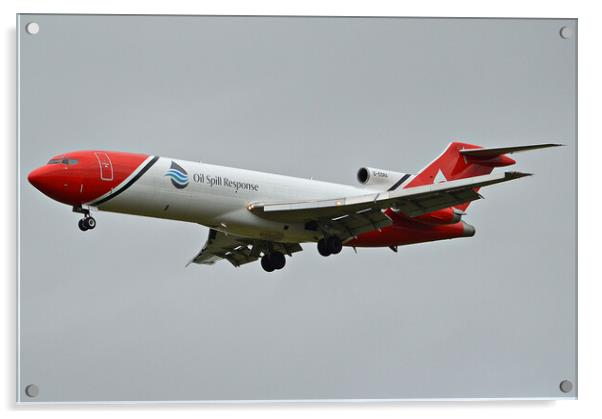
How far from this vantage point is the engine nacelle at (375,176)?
75.7ft

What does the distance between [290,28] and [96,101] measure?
3537mm

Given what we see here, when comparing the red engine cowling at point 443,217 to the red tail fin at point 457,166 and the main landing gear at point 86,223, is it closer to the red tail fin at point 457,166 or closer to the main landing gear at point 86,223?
the red tail fin at point 457,166

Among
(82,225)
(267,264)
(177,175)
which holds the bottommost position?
(267,264)

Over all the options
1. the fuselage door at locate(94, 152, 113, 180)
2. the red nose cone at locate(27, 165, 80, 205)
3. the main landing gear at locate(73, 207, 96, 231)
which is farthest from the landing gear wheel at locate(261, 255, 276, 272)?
the main landing gear at locate(73, 207, 96, 231)

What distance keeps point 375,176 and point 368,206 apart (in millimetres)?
1391

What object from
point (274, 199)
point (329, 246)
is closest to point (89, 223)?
point (274, 199)

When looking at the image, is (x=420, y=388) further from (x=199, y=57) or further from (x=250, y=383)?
(x=199, y=57)

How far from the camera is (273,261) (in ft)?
78.5

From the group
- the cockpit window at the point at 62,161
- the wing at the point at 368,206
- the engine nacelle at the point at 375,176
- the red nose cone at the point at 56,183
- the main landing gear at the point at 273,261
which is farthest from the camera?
the main landing gear at the point at 273,261

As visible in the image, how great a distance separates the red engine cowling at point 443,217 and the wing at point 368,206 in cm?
137

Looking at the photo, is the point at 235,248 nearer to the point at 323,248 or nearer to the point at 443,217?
the point at 323,248

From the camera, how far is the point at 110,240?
64.7ft

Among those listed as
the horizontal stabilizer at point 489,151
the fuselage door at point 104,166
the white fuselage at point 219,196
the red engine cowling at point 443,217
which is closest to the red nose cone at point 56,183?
the fuselage door at point 104,166

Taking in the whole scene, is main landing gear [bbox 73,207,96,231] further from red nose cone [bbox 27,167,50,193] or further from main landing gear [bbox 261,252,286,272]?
main landing gear [bbox 261,252,286,272]
